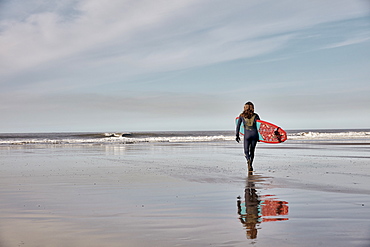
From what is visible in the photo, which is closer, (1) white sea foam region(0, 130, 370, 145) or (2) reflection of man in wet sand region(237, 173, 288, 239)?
(2) reflection of man in wet sand region(237, 173, 288, 239)

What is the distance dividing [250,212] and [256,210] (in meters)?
0.18

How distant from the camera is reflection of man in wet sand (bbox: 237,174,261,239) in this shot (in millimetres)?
4918

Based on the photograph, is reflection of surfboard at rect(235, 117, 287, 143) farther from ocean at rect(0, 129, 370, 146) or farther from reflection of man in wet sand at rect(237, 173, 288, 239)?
ocean at rect(0, 129, 370, 146)

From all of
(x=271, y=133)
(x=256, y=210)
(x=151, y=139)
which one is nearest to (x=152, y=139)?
(x=151, y=139)

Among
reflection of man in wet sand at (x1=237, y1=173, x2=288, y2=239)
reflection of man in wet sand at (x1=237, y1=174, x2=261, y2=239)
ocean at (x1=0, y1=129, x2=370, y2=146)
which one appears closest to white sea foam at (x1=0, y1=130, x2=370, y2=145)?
ocean at (x1=0, y1=129, x2=370, y2=146)

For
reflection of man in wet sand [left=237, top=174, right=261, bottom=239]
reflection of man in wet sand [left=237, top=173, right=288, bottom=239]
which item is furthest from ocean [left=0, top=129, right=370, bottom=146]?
reflection of man in wet sand [left=237, top=173, right=288, bottom=239]

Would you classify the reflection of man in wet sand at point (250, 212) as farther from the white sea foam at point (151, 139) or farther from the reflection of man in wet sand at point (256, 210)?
the white sea foam at point (151, 139)

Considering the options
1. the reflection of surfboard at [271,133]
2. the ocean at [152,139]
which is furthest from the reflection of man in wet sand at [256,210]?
the ocean at [152,139]

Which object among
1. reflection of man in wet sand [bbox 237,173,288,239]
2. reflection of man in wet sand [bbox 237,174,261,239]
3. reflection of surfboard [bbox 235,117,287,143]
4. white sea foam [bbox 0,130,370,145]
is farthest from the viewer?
white sea foam [bbox 0,130,370,145]

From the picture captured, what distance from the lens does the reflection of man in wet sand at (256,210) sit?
5.18 metres

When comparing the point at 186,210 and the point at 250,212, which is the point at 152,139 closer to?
the point at 186,210

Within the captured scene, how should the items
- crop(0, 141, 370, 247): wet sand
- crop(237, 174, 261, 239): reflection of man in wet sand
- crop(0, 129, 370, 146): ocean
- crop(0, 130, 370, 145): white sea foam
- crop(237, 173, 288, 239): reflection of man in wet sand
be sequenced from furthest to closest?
1. crop(0, 130, 370, 145): white sea foam
2. crop(0, 129, 370, 146): ocean
3. crop(237, 173, 288, 239): reflection of man in wet sand
4. crop(237, 174, 261, 239): reflection of man in wet sand
5. crop(0, 141, 370, 247): wet sand

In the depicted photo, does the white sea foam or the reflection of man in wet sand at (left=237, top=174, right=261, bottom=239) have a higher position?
the white sea foam

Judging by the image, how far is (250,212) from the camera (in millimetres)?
5949
